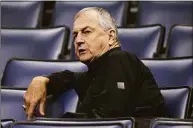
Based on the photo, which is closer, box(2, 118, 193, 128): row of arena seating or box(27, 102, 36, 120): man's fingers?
box(2, 118, 193, 128): row of arena seating

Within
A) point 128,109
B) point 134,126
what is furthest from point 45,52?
point 134,126

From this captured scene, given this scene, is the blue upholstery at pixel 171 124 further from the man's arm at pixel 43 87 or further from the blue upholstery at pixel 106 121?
the man's arm at pixel 43 87

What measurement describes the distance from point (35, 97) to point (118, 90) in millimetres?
121

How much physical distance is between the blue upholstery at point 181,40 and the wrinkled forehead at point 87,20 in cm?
25

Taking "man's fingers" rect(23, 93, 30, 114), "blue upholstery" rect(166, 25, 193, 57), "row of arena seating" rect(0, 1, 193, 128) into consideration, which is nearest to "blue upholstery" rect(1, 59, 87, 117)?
"row of arena seating" rect(0, 1, 193, 128)

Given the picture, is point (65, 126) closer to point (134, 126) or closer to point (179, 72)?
point (134, 126)

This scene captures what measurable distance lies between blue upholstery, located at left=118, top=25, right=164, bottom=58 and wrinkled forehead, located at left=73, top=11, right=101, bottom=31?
196 millimetres

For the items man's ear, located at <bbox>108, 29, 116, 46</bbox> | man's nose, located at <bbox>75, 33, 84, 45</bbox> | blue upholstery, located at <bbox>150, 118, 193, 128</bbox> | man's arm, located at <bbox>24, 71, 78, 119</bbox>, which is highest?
man's ear, located at <bbox>108, 29, 116, 46</bbox>

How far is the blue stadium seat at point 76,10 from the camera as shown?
0.98 m

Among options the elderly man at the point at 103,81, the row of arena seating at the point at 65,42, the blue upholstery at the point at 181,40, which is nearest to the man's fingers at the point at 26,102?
the elderly man at the point at 103,81

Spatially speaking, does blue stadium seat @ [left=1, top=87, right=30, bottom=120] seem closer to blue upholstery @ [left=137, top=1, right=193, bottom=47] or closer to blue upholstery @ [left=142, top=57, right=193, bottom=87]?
blue upholstery @ [left=142, top=57, right=193, bottom=87]

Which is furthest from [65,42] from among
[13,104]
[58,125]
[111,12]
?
[58,125]

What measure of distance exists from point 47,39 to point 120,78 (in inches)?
11.9

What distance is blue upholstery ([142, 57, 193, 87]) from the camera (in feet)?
2.45
